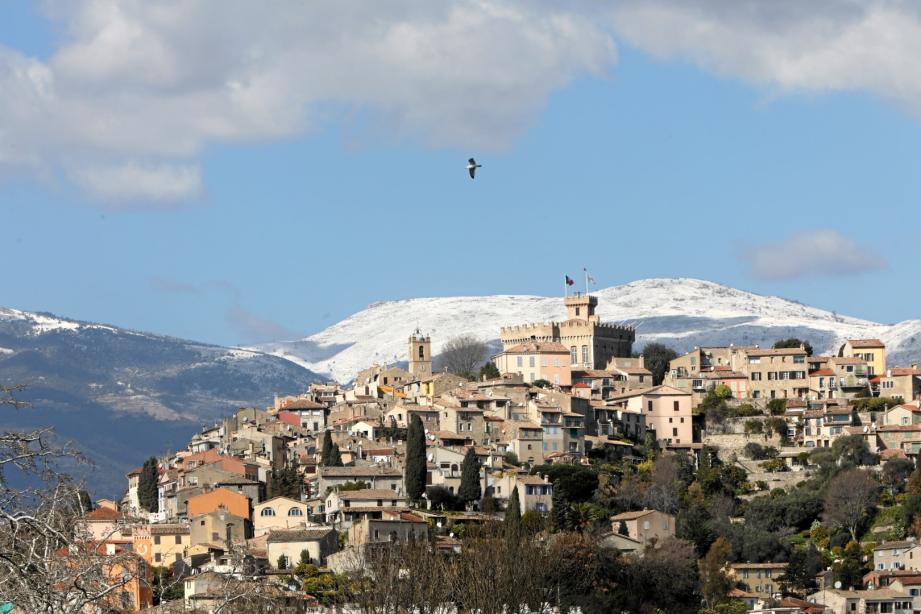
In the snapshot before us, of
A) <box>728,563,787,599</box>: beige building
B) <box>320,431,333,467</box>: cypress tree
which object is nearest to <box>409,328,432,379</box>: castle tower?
<box>320,431,333,467</box>: cypress tree

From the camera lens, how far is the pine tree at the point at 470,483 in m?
97.6

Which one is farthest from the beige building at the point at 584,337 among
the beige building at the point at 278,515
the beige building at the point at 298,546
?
the beige building at the point at 298,546

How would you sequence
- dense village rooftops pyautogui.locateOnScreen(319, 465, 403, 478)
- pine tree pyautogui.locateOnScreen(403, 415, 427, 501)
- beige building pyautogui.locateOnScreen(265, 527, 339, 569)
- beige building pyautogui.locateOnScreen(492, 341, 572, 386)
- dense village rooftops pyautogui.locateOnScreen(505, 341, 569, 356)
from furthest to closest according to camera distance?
dense village rooftops pyautogui.locateOnScreen(505, 341, 569, 356) < beige building pyautogui.locateOnScreen(492, 341, 572, 386) < dense village rooftops pyautogui.locateOnScreen(319, 465, 403, 478) < pine tree pyautogui.locateOnScreen(403, 415, 427, 501) < beige building pyautogui.locateOnScreen(265, 527, 339, 569)

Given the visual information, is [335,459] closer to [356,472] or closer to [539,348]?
[356,472]

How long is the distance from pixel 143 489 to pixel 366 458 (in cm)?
1260

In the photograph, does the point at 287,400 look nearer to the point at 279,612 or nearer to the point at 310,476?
the point at 310,476

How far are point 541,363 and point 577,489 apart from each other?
2779cm

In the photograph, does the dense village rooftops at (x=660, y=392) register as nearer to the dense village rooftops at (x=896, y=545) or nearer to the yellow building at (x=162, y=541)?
the dense village rooftops at (x=896, y=545)

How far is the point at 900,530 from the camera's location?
97375 mm

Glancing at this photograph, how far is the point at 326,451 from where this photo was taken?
104750mm

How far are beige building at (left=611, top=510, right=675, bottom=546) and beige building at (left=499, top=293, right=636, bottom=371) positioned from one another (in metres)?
38.5

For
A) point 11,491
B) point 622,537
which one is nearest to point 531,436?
point 622,537

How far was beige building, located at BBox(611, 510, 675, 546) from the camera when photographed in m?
93.8

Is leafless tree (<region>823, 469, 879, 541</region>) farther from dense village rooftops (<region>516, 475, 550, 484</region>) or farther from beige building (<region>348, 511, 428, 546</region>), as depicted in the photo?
beige building (<region>348, 511, 428, 546</region>)
